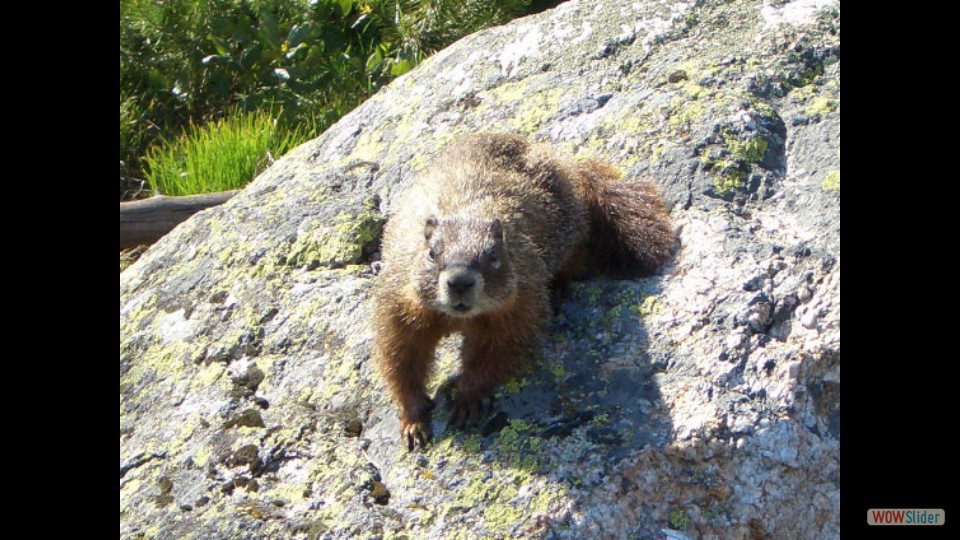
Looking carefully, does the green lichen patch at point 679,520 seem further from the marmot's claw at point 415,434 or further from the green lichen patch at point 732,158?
the green lichen patch at point 732,158

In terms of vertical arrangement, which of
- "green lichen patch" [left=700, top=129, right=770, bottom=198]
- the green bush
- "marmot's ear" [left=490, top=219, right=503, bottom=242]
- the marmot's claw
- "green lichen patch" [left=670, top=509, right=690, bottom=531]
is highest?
the green bush

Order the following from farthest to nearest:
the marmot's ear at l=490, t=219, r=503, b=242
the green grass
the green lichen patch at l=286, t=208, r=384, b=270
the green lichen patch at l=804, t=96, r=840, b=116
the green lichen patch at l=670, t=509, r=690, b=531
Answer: the green grass → the green lichen patch at l=286, t=208, r=384, b=270 → the green lichen patch at l=804, t=96, r=840, b=116 → the marmot's ear at l=490, t=219, r=503, b=242 → the green lichen patch at l=670, t=509, r=690, b=531

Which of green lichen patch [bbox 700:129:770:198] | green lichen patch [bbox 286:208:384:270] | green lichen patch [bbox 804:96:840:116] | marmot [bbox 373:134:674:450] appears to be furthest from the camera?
green lichen patch [bbox 286:208:384:270]

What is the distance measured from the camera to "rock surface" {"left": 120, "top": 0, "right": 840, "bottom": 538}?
3684 millimetres

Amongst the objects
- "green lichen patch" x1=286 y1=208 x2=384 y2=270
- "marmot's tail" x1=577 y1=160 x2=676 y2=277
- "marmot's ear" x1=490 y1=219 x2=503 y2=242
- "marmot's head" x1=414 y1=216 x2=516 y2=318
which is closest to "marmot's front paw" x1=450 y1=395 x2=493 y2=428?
"marmot's head" x1=414 y1=216 x2=516 y2=318

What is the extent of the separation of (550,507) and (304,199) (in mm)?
2428

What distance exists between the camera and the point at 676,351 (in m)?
4.03

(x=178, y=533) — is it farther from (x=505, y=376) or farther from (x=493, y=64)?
(x=493, y=64)

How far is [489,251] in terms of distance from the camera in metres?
4.23

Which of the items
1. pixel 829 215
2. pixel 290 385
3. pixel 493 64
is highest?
pixel 493 64

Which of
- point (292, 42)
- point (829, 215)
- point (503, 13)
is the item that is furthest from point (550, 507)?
point (292, 42)

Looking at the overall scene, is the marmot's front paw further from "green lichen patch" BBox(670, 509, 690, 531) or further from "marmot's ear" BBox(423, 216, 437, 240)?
"green lichen patch" BBox(670, 509, 690, 531)

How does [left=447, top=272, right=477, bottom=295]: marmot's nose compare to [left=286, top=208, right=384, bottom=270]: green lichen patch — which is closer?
[left=447, top=272, right=477, bottom=295]: marmot's nose

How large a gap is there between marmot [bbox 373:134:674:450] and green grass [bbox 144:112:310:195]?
287 centimetres
